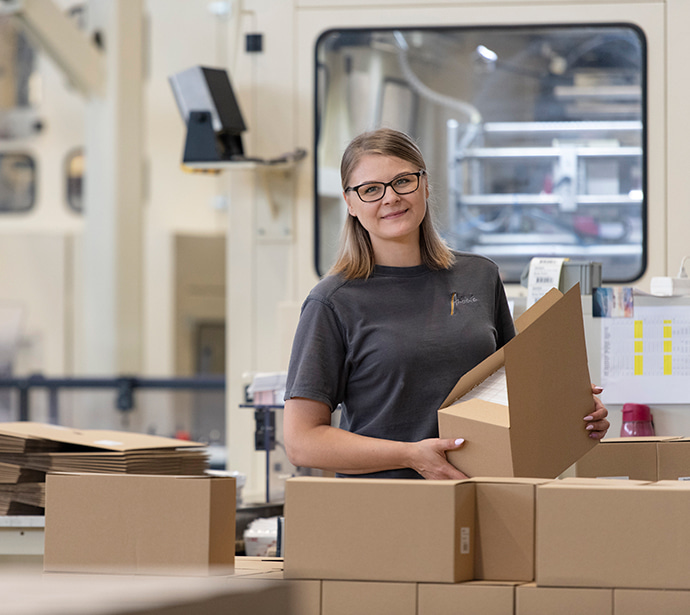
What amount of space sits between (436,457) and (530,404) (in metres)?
0.18

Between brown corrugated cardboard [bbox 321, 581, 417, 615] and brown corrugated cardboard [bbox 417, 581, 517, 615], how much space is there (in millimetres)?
17

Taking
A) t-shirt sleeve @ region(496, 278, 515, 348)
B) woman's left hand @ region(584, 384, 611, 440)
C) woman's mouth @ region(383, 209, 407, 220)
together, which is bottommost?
woman's left hand @ region(584, 384, 611, 440)

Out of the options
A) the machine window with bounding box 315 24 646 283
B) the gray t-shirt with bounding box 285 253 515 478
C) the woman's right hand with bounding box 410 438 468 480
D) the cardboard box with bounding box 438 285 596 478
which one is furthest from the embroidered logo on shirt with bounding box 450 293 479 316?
the machine window with bounding box 315 24 646 283

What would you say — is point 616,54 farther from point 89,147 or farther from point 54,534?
point 89,147

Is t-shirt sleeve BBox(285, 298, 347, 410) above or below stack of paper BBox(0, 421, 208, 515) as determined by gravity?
above

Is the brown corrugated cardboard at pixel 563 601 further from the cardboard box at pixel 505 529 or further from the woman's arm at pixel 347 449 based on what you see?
the woman's arm at pixel 347 449

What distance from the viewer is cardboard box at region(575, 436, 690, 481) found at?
2.00 metres

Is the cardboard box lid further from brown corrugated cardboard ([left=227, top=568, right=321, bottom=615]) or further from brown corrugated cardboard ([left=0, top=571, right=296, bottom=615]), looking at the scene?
brown corrugated cardboard ([left=0, top=571, right=296, bottom=615])

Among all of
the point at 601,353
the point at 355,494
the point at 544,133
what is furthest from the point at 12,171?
the point at 355,494

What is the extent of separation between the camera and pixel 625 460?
2.01m

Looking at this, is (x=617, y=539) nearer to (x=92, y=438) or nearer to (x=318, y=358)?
(x=318, y=358)


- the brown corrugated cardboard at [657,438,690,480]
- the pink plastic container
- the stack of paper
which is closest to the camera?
the brown corrugated cardboard at [657,438,690,480]

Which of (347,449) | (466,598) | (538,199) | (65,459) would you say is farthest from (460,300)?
(538,199)

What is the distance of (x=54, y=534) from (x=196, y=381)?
13.5ft
